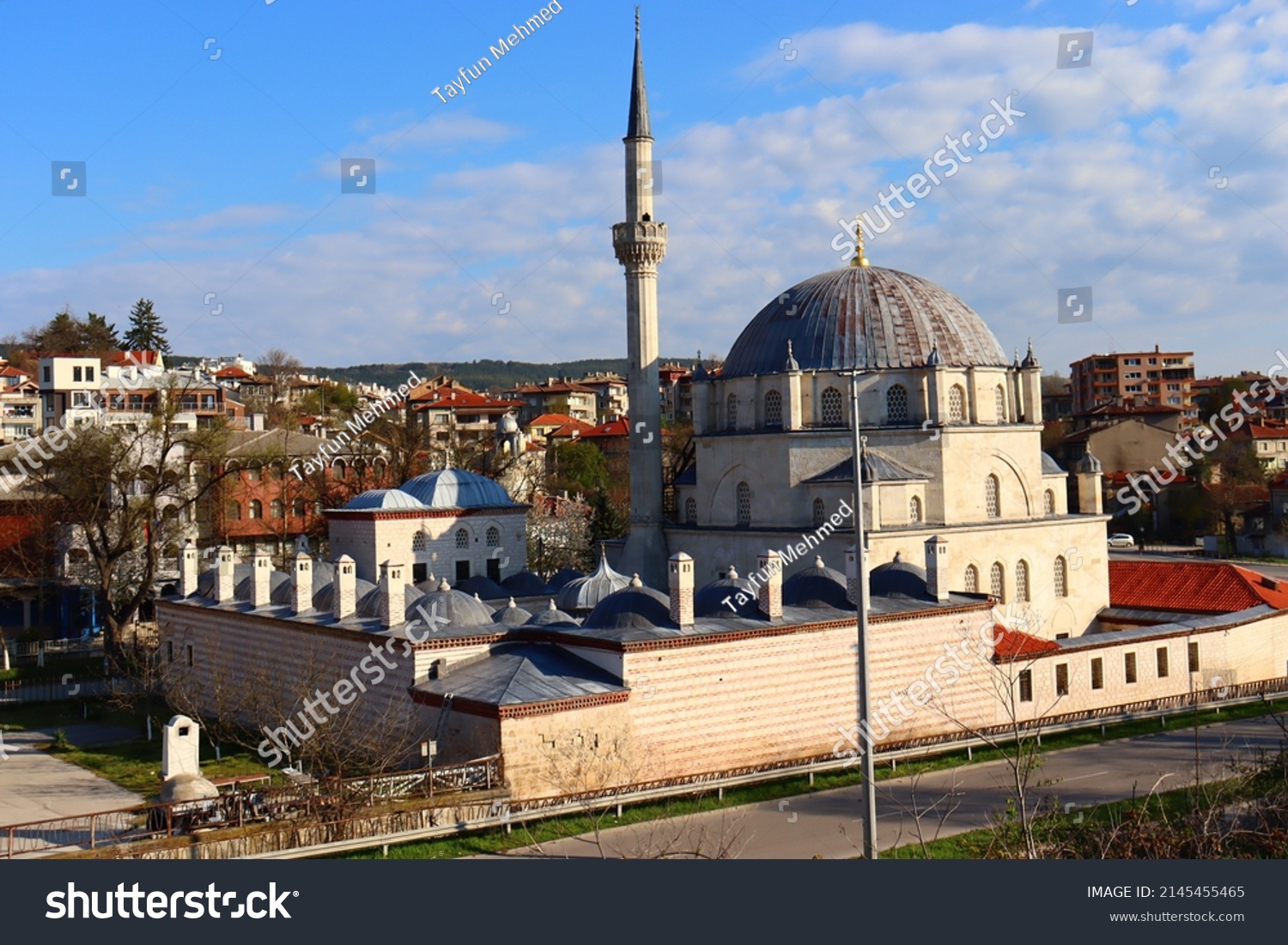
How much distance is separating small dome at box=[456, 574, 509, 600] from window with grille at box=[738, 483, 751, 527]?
561 centimetres

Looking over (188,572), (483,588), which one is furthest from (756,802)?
(188,572)

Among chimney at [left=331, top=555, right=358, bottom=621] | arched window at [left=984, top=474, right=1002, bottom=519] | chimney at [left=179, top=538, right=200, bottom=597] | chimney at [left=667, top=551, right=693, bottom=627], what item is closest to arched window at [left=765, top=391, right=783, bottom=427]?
arched window at [left=984, top=474, right=1002, bottom=519]

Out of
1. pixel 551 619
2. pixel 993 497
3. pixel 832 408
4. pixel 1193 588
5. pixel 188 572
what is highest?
pixel 832 408

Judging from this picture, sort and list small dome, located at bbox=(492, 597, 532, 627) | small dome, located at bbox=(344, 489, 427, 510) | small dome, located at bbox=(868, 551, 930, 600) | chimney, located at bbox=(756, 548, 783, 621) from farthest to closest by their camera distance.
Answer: small dome, located at bbox=(344, 489, 427, 510), small dome, located at bbox=(868, 551, 930, 600), small dome, located at bbox=(492, 597, 532, 627), chimney, located at bbox=(756, 548, 783, 621)

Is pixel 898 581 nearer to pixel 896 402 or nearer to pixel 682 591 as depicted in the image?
Result: pixel 682 591

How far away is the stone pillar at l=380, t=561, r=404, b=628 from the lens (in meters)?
21.3

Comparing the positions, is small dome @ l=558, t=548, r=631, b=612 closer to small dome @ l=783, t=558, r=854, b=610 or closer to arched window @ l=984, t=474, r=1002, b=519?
small dome @ l=783, t=558, r=854, b=610

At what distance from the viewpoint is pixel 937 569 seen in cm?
2314

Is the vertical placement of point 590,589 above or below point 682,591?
below

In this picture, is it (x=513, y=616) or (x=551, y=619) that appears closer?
(x=551, y=619)

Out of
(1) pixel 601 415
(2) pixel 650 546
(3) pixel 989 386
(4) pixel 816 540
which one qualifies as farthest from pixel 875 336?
(1) pixel 601 415

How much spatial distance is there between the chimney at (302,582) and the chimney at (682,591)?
25.4ft

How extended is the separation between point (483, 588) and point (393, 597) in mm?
7539

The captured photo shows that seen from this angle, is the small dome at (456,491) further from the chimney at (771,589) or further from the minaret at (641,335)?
the chimney at (771,589)
